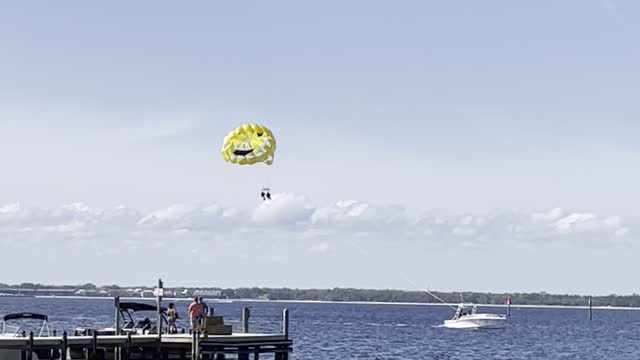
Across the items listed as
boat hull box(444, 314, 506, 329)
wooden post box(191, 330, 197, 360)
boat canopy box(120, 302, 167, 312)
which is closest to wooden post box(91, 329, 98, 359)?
wooden post box(191, 330, 197, 360)

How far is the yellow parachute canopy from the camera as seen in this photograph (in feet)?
168

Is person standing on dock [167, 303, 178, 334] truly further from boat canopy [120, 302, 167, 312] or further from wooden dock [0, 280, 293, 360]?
boat canopy [120, 302, 167, 312]

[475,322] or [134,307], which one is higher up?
[134,307]

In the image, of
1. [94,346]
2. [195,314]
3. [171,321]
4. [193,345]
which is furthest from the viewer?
[171,321]

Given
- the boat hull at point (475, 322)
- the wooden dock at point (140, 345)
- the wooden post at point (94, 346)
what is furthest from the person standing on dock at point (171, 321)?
the boat hull at point (475, 322)

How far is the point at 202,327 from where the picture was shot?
47125 mm

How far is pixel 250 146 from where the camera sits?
51562mm

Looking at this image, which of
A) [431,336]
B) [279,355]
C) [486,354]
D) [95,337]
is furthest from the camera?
[431,336]

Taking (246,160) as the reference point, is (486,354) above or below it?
below

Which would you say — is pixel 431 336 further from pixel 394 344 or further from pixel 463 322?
pixel 394 344

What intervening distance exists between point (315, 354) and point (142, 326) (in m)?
39.7

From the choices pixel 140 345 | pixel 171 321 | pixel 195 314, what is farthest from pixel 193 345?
pixel 171 321

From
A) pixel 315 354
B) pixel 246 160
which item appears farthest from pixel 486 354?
pixel 246 160

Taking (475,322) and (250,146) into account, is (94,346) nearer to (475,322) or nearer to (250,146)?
(250,146)
